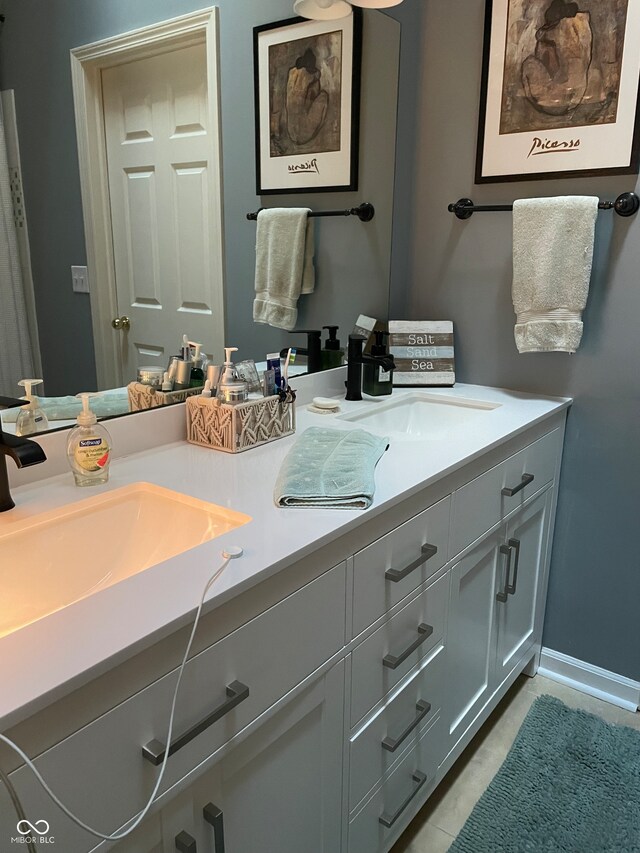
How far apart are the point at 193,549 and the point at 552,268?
1.28m

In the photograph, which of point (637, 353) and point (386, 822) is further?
point (637, 353)

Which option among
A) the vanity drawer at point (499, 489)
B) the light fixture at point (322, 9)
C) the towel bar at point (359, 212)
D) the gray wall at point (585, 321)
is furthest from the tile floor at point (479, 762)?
the light fixture at point (322, 9)

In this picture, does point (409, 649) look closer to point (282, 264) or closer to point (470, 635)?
point (470, 635)

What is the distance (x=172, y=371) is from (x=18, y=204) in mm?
464

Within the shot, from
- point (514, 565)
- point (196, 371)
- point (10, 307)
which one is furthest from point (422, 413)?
point (10, 307)

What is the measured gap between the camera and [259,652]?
95 centimetres

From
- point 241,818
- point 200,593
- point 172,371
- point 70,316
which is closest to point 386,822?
Result: point 241,818

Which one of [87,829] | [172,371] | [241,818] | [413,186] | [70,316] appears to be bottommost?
[241,818]

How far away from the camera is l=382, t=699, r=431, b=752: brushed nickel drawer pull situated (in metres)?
1.32

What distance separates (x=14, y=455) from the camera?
3.41 ft

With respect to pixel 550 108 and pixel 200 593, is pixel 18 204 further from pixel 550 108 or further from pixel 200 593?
pixel 550 108

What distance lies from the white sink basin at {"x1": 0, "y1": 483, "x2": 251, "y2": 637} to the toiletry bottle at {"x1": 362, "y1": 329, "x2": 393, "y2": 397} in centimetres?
91

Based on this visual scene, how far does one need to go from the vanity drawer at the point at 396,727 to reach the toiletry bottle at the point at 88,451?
0.67 meters

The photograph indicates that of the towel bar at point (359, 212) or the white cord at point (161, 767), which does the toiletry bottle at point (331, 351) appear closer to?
the towel bar at point (359, 212)
